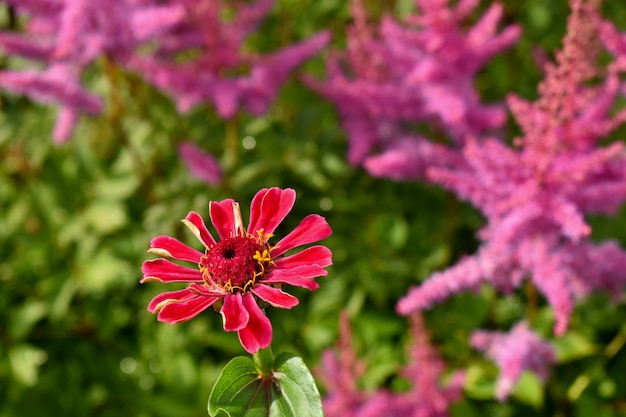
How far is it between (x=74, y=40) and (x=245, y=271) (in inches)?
52.7

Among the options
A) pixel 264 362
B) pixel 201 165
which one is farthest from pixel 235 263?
pixel 201 165

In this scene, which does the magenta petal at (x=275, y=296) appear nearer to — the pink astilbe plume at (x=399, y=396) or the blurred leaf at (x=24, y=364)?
the pink astilbe plume at (x=399, y=396)

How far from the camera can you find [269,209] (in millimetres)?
908

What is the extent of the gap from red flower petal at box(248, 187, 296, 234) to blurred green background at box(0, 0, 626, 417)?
1140 millimetres

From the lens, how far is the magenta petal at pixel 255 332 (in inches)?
29.4

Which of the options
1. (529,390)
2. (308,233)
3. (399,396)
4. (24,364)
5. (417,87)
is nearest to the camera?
(308,233)

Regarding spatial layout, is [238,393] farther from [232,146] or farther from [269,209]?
[232,146]

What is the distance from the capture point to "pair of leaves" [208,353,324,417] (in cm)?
79

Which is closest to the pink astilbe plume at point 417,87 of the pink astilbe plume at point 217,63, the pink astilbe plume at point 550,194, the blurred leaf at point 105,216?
the pink astilbe plume at point 217,63

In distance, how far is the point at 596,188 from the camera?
1.59 metres

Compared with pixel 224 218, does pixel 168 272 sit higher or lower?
lower

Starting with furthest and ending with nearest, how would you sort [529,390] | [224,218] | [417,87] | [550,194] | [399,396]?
[417,87], [529,390], [399,396], [550,194], [224,218]

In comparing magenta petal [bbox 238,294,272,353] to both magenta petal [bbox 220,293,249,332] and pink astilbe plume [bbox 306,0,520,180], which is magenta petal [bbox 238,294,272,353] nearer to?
magenta petal [bbox 220,293,249,332]

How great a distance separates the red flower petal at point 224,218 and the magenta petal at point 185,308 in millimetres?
149
